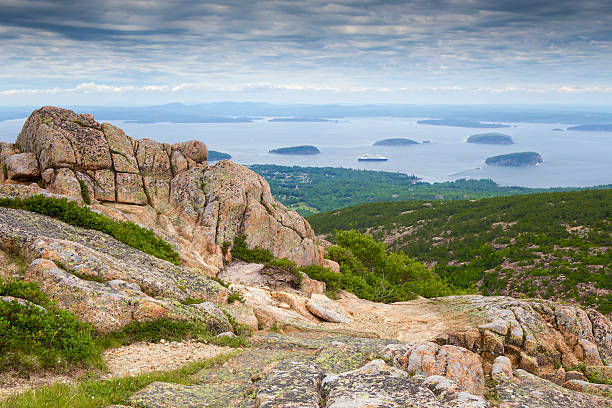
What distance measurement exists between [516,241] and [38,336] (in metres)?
68.9

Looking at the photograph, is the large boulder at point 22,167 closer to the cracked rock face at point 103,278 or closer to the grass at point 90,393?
the cracked rock face at point 103,278

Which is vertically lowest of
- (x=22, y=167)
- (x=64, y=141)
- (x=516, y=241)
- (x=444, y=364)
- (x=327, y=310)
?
(x=516, y=241)

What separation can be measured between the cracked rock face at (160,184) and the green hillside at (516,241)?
3577 centimetres

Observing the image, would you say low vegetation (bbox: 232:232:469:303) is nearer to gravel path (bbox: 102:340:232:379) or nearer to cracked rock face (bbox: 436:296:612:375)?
cracked rock face (bbox: 436:296:612:375)

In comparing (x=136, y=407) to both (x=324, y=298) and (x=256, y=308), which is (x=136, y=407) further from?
(x=324, y=298)

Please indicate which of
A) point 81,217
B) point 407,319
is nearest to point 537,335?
point 407,319

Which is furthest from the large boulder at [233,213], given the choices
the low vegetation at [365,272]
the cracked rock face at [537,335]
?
the cracked rock face at [537,335]

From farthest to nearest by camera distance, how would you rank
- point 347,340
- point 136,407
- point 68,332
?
point 347,340, point 68,332, point 136,407

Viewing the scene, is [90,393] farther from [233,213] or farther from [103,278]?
[233,213]

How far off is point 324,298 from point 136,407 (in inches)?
621

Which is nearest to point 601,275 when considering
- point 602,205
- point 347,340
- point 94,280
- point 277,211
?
point 602,205

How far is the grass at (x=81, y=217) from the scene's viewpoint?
19.6 m

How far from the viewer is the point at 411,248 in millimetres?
75562

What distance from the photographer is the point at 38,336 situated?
33.7 ft
